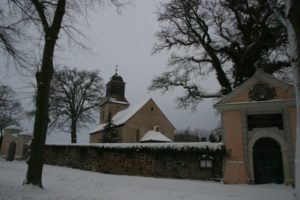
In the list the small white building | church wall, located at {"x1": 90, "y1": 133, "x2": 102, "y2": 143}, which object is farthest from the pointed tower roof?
the small white building

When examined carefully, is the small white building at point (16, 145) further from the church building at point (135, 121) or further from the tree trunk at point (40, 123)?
the tree trunk at point (40, 123)

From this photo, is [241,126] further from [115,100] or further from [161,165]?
[115,100]

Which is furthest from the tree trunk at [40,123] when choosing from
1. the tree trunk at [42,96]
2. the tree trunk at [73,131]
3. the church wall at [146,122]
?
the tree trunk at [73,131]

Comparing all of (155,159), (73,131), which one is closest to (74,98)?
(73,131)

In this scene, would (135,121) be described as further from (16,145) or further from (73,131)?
(16,145)

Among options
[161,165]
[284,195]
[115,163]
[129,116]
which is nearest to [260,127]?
[284,195]

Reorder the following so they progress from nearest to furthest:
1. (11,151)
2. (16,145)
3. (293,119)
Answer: (293,119) → (11,151) → (16,145)

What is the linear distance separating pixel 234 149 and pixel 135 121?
21745mm

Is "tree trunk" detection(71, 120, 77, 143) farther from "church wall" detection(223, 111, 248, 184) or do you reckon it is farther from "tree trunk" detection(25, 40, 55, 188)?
"tree trunk" detection(25, 40, 55, 188)

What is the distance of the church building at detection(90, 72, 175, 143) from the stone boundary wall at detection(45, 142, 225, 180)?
13119 mm

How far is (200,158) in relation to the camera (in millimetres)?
14977

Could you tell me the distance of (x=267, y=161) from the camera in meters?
13.9

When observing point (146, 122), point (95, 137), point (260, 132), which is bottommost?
point (260, 132)

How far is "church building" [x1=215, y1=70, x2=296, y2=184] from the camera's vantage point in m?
13.5
